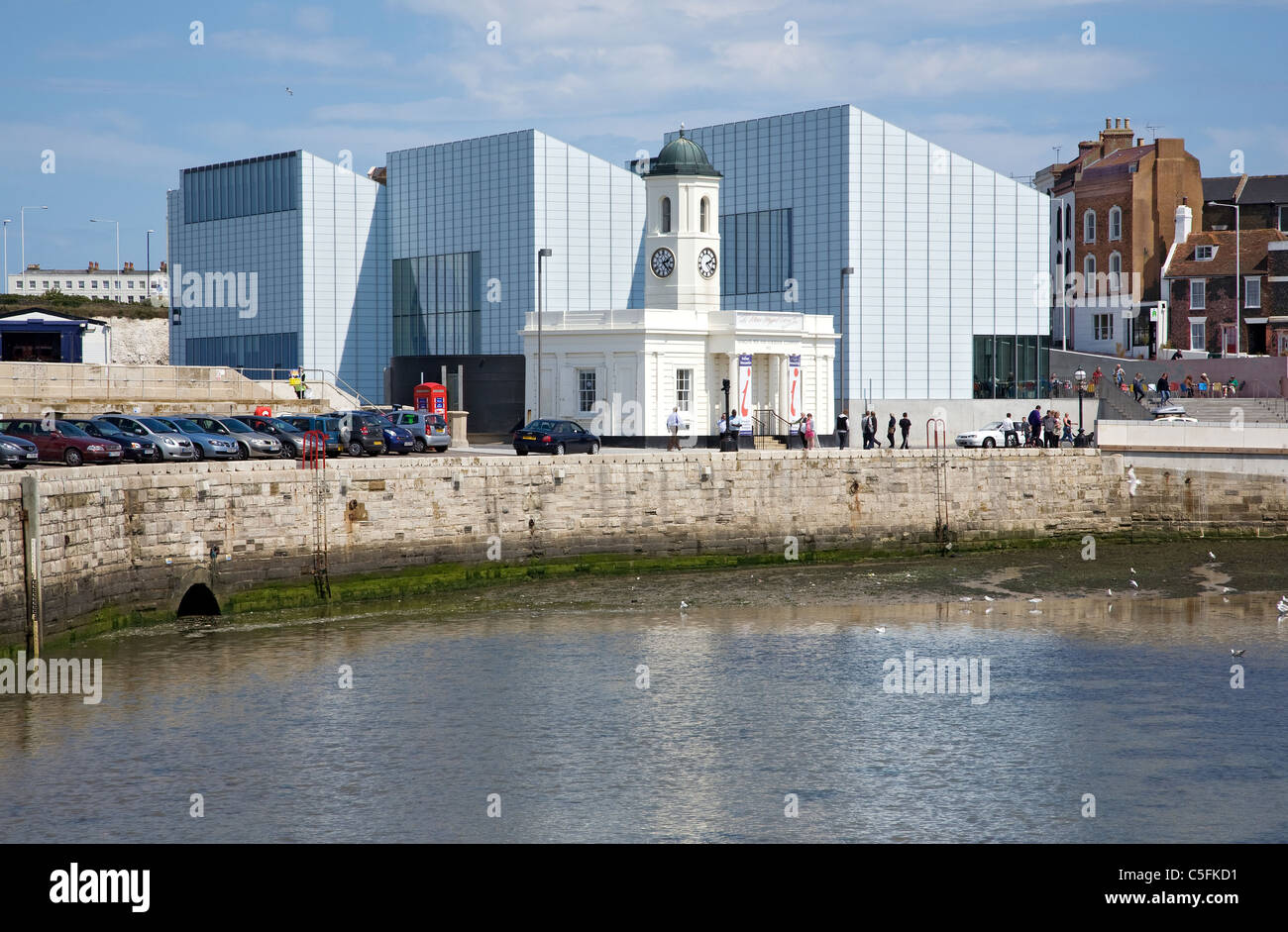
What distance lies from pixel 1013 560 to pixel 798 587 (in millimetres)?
8922

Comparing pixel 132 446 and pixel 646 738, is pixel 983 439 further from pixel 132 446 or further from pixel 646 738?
pixel 646 738

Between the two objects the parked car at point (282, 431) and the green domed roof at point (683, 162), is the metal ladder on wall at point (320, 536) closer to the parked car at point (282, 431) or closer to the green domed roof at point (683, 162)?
the parked car at point (282, 431)

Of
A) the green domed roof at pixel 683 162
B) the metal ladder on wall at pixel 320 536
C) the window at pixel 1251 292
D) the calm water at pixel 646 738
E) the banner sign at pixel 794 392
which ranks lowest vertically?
the calm water at pixel 646 738

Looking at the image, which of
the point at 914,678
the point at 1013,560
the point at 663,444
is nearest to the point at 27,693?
the point at 914,678

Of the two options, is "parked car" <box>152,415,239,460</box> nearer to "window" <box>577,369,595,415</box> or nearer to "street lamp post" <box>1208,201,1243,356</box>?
"window" <box>577,369,595,415</box>

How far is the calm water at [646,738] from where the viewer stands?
19.6 m

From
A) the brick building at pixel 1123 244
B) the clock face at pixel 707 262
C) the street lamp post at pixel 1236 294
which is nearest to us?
the clock face at pixel 707 262

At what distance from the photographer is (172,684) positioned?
26656 millimetres

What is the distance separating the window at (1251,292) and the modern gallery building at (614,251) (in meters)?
18.0

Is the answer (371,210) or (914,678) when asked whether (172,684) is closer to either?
(914,678)

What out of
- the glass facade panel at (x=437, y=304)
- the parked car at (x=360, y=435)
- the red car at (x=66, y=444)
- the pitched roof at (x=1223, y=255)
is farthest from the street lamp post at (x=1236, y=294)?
the red car at (x=66, y=444)

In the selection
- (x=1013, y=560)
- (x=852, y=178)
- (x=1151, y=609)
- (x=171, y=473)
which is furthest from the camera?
(x=852, y=178)

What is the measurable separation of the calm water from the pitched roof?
5831cm

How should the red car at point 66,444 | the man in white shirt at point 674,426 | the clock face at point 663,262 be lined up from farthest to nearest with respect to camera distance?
the clock face at point 663,262 → the man in white shirt at point 674,426 → the red car at point 66,444
